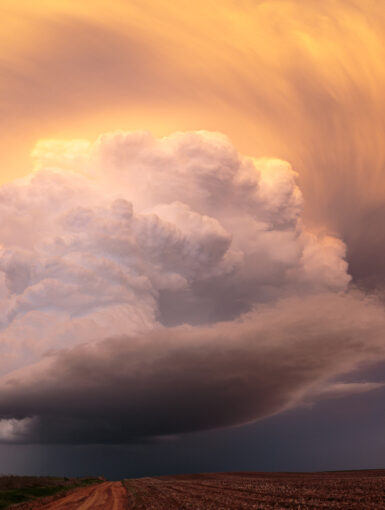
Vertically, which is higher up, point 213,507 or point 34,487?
point 213,507

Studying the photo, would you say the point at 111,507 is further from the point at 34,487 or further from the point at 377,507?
the point at 34,487

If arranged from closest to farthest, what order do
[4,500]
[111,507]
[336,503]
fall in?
[336,503], [111,507], [4,500]

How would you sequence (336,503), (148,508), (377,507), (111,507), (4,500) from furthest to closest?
1. (4,500)
2. (111,507)
3. (148,508)
4. (336,503)
5. (377,507)

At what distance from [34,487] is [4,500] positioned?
22.5m

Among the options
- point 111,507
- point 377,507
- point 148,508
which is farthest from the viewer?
point 111,507

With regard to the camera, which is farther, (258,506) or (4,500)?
(4,500)

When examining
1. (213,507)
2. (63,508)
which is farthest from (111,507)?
(213,507)

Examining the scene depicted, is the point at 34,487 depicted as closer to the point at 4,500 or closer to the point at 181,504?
the point at 4,500

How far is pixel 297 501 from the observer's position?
36406mm

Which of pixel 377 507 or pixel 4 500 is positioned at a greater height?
pixel 377 507

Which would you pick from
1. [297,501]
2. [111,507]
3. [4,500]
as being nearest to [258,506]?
[297,501]

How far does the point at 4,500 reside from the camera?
51062 mm

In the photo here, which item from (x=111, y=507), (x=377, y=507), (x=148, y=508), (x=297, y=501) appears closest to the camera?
(x=377, y=507)

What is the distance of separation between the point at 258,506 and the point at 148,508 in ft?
35.1
